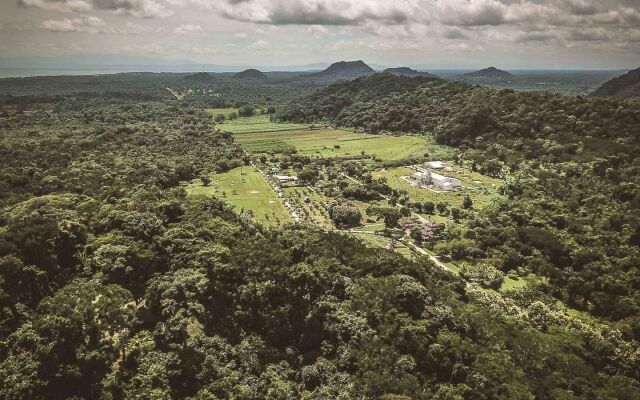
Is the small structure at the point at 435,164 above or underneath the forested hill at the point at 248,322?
above

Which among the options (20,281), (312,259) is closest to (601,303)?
(312,259)

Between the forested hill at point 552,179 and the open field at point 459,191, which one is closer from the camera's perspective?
the forested hill at point 552,179

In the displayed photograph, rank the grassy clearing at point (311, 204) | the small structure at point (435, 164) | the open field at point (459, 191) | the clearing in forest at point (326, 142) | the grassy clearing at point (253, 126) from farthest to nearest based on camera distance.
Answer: the grassy clearing at point (253, 126)
the clearing in forest at point (326, 142)
the small structure at point (435, 164)
the open field at point (459, 191)
the grassy clearing at point (311, 204)

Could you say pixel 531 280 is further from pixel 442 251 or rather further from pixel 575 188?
pixel 575 188

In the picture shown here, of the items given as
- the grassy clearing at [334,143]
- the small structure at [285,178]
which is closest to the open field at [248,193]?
the small structure at [285,178]

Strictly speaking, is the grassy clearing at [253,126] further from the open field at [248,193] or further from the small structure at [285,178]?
the small structure at [285,178]

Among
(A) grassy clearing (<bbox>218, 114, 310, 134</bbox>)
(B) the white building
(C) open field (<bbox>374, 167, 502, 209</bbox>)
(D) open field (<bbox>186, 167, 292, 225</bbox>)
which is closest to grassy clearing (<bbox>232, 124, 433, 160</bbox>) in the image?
(A) grassy clearing (<bbox>218, 114, 310, 134</bbox>)

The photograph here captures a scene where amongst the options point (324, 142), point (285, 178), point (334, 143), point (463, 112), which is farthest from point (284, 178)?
point (463, 112)

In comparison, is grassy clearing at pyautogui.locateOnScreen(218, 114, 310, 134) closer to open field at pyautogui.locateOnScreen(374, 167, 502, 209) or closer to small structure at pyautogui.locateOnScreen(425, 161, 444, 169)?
small structure at pyautogui.locateOnScreen(425, 161, 444, 169)
